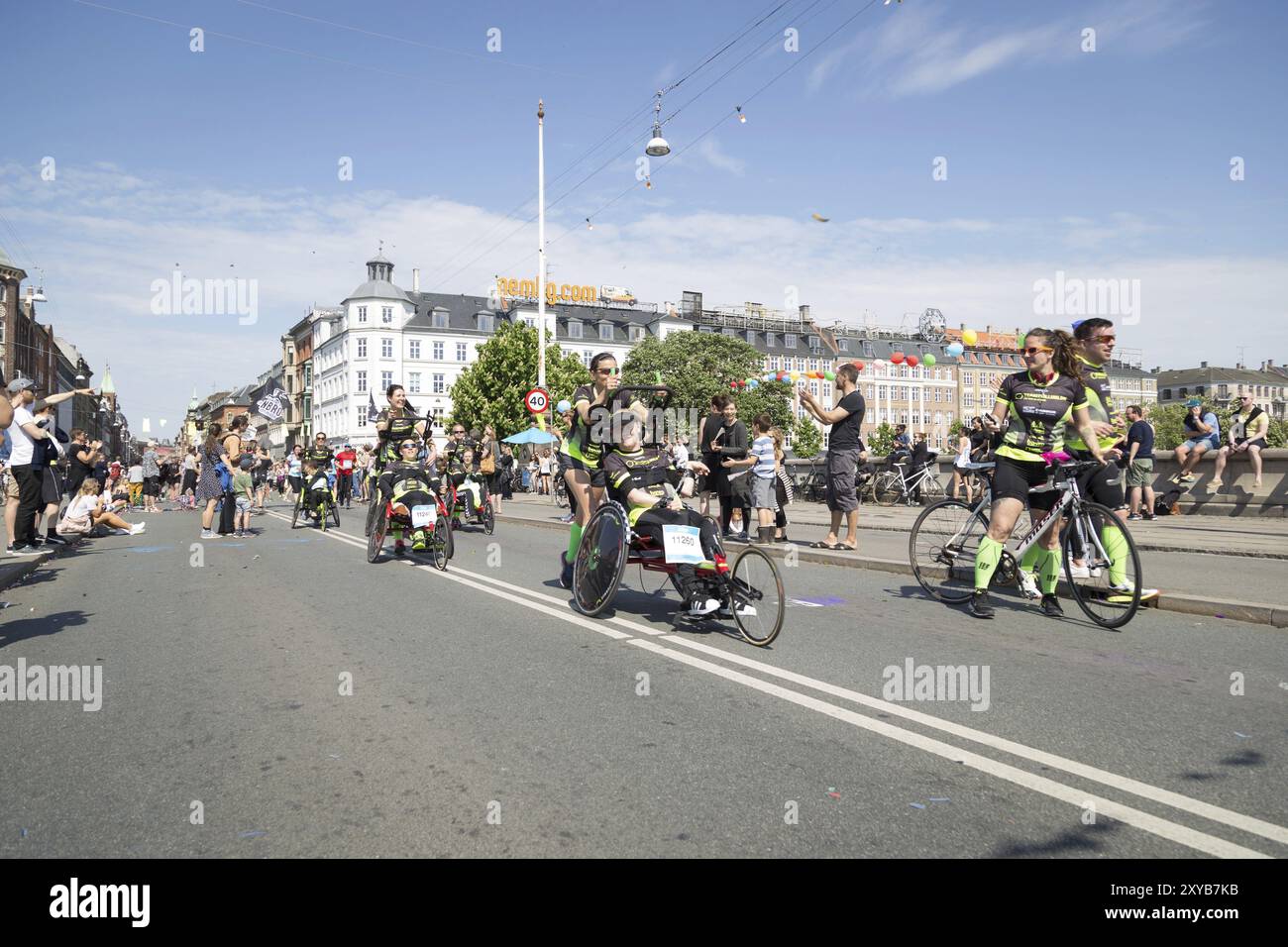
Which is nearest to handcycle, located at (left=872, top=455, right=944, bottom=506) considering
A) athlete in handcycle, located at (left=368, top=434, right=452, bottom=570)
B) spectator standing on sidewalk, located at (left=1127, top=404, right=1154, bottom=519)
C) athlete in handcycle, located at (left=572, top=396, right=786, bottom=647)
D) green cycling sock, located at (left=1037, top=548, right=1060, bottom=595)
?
spectator standing on sidewalk, located at (left=1127, top=404, right=1154, bottom=519)

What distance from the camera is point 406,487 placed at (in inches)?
425

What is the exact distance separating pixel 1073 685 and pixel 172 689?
16.4 ft

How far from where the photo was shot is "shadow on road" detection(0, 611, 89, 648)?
6.43 meters

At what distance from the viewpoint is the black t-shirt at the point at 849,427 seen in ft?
34.1

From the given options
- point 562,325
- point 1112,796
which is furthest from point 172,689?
point 562,325

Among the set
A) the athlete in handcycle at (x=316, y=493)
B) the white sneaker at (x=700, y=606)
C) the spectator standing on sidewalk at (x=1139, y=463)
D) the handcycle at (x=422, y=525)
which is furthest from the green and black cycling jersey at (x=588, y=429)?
the athlete in handcycle at (x=316, y=493)

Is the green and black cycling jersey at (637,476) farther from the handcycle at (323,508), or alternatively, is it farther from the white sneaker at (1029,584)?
the handcycle at (323,508)

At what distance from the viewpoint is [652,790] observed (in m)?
3.25

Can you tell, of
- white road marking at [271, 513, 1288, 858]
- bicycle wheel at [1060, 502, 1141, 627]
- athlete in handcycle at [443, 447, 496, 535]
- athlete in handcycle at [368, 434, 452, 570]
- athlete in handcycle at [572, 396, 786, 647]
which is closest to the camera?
white road marking at [271, 513, 1288, 858]

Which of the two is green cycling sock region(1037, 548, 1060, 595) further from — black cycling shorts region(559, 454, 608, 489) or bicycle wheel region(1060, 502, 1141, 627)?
black cycling shorts region(559, 454, 608, 489)

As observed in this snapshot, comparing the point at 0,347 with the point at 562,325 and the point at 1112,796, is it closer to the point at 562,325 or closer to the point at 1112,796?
the point at 562,325

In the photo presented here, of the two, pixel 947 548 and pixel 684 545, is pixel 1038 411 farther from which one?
pixel 684 545

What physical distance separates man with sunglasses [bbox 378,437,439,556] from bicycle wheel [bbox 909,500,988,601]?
565 centimetres

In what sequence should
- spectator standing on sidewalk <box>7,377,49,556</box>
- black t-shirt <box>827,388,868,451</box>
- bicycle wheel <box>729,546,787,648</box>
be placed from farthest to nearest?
spectator standing on sidewalk <box>7,377,49,556</box> < black t-shirt <box>827,388,868,451</box> < bicycle wheel <box>729,546,787,648</box>
